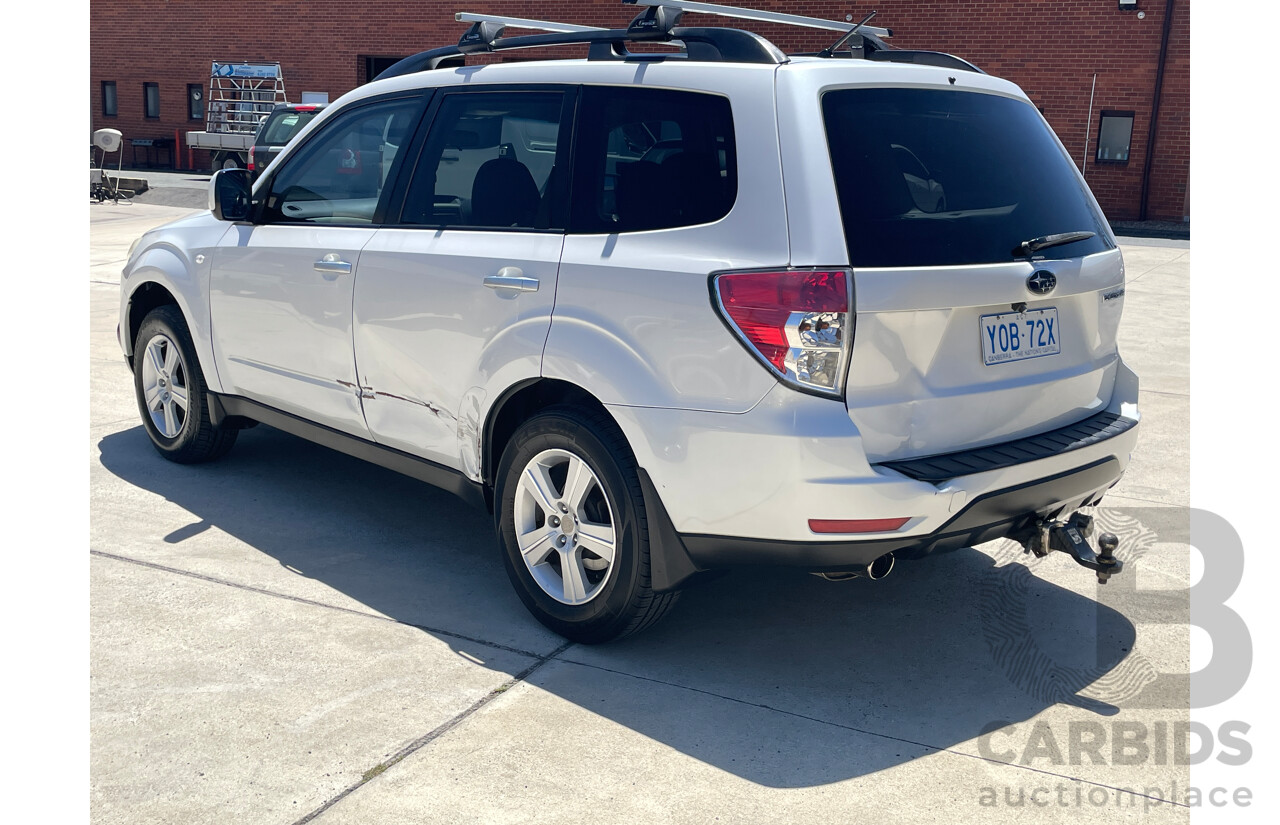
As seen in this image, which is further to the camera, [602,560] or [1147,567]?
[1147,567]

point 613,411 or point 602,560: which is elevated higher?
point 613,411

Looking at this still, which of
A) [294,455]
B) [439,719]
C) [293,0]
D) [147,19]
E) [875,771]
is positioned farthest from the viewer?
[147,19]

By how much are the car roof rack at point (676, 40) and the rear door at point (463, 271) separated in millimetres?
262

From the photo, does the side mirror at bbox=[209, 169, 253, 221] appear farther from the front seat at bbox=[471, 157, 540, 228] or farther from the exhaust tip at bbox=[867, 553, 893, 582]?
the exhaust tip at bbox=[867, 553, 893, 582]

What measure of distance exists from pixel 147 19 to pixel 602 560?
3559 cm

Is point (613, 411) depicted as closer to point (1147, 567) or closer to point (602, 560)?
point (602, 560)

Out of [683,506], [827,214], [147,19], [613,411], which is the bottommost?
[683,506]

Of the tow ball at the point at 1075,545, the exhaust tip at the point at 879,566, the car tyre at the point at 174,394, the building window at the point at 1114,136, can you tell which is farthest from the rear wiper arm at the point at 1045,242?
the building window at the point at 1114,136

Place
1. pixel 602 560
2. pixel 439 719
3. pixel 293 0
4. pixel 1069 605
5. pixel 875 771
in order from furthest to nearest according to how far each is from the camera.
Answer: pixel 293 0
pixel 1069 605
pixel 602 560
pixel 439 719
pixel 875 771

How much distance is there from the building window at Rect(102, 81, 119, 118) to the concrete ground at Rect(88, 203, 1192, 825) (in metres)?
34.5

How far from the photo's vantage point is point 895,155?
11.5 ft

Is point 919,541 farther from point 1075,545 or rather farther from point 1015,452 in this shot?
point 1075,545

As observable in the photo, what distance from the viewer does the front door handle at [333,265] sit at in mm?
4609

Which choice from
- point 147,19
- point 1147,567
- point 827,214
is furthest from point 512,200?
point 147,19
